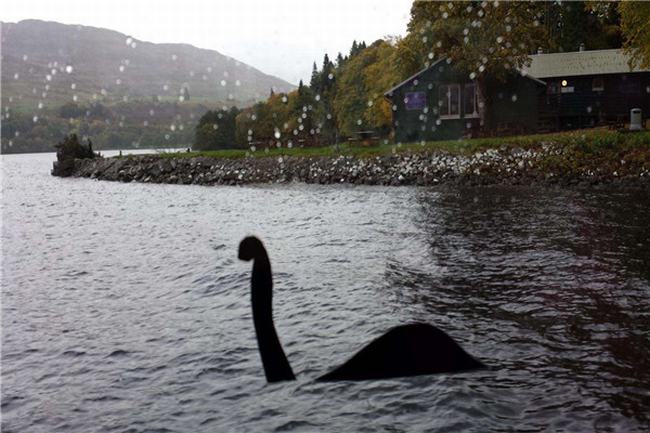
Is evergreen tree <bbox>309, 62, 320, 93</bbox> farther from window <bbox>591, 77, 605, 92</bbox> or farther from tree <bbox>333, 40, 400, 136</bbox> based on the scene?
window <bbox>591, 77, 605, 92</bbox>

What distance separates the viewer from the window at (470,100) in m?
39.3

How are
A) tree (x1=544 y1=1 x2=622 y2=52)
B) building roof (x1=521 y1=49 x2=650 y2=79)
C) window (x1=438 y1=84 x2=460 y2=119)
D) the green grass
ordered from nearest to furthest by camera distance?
1. the green grass
2. window (x1=438 y1=84 x2=460 y2=119)
3. building roof (x1=521 y1=49 x2=650 y2=79)
4. tree (x1=544 y1=1 x2=622 y2=52)

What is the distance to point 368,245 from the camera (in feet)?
51.2

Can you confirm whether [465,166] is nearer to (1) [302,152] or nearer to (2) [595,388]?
(1) [302,152]

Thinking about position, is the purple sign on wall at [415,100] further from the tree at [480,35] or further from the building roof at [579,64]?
the building roof at [579,64]

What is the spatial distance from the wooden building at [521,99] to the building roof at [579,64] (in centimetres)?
7

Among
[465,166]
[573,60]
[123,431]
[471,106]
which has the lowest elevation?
[123,431]

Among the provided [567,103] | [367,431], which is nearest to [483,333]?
[367,431]

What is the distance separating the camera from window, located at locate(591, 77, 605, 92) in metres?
41.0

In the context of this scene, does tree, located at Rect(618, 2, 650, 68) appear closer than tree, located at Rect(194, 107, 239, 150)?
Yes

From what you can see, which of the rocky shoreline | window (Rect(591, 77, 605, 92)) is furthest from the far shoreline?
window (Rect(591, 77, 605, 92))

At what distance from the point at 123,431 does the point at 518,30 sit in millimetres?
36395

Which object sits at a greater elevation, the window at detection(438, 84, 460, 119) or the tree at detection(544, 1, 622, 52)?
the tree at detection(544, 1, 622, 52)

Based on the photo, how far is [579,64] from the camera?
4247 centimetres
